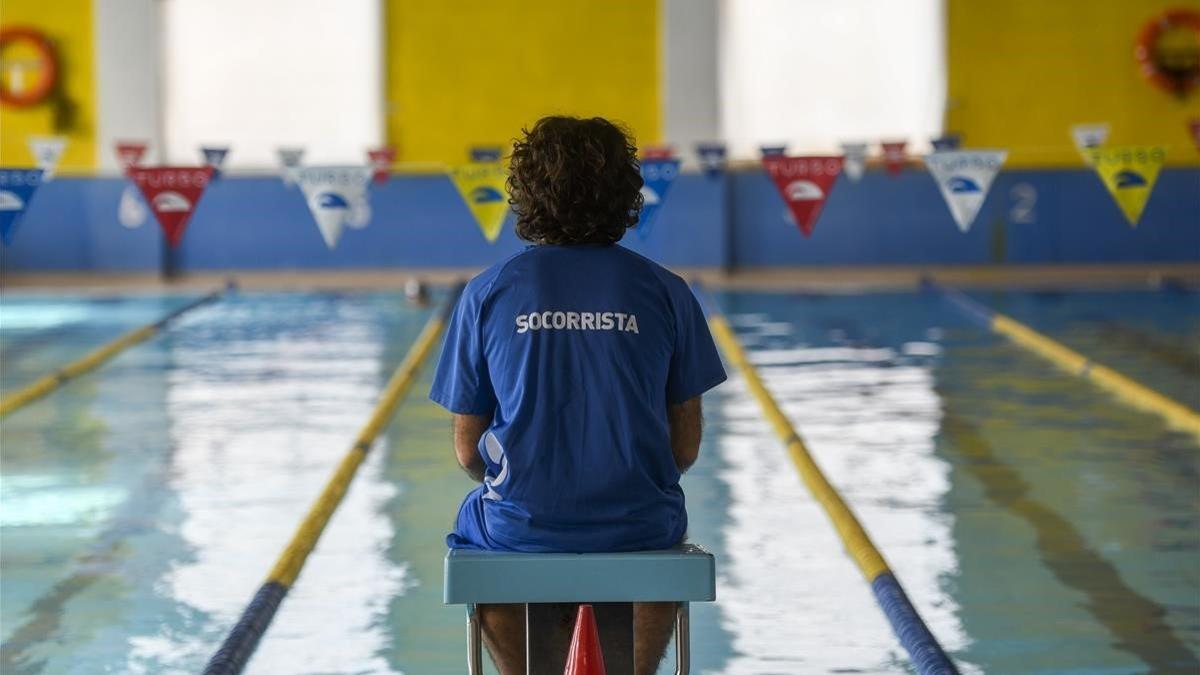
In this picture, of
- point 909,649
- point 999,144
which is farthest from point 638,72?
point 909,649

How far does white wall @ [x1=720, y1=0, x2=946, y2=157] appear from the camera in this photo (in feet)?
59.4

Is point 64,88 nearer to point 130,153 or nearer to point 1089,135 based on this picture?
point 130,153

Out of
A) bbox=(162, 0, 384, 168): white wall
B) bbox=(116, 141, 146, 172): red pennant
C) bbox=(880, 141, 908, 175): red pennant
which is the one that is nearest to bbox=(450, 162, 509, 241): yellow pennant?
bbox=(880, 141, 908, 175): red pennant

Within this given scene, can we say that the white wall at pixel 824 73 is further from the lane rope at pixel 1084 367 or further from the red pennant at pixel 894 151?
the lane rope at pixel 1084 367

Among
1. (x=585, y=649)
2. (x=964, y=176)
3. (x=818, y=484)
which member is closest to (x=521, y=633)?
(x=585, y=649)

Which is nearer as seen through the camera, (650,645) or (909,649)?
(650,645)

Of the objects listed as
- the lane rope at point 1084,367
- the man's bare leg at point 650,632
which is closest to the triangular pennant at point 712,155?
the lane rope at point 1084,367

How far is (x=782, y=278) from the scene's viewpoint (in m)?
17.6

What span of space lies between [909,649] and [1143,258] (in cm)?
1386

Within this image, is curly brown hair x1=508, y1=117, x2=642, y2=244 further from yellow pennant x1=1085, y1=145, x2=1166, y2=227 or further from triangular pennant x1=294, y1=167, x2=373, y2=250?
triangular pennant x1=294, y1=167, x2=373, y2=250

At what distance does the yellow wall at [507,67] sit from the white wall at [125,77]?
2.32 meters

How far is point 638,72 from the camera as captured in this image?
18.1m

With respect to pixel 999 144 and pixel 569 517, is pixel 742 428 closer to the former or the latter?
pixel 569 517

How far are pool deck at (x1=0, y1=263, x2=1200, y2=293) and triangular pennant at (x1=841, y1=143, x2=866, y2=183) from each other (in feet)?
3.24
